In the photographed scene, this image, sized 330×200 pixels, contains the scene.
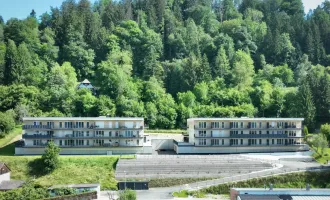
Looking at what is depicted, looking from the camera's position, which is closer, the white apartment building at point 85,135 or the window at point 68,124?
the white apartment building at point 85,135

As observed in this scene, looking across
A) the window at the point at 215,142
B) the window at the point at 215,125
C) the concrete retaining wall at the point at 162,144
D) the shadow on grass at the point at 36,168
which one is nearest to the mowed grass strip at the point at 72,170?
the shadow on grass at the point at 36,168

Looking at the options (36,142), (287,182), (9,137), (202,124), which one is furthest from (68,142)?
(287,182)

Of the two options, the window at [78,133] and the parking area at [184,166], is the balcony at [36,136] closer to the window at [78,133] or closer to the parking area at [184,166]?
the window at [78,133]

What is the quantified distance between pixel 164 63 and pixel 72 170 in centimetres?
4348

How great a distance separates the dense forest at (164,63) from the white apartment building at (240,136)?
1026 centimetres

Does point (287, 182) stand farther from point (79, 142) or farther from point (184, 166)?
point (79, 142)

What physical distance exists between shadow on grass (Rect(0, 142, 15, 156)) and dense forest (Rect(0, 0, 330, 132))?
3537 mm

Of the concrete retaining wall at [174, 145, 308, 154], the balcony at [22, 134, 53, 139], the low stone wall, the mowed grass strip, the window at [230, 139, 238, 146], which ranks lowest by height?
the low stone wall

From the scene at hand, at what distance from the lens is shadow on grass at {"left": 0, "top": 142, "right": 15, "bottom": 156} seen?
58.5 metres

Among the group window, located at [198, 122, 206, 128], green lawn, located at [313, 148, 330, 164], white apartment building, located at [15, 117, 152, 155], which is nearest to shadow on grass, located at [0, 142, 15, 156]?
white apartment building, located at [15, 117, 152, 155]

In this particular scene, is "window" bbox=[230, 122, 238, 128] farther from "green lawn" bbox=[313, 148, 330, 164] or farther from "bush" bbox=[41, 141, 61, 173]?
"bush" bbox=[41, 141, 61, 173]

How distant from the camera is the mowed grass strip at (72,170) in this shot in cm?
5100

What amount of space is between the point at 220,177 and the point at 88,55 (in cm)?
4775

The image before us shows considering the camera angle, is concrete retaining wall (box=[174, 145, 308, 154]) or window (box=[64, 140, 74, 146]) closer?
window (box=[64, 140, 74, 146])
